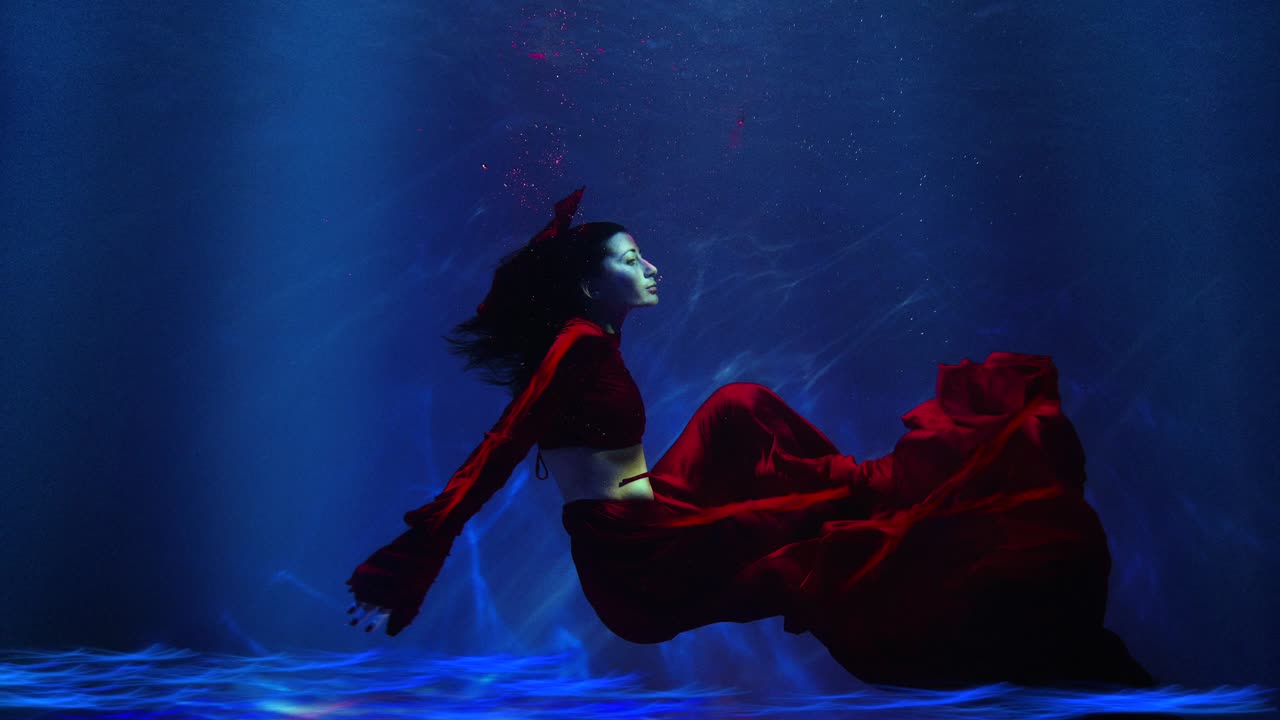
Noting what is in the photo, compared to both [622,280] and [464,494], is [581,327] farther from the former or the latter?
[464,494]

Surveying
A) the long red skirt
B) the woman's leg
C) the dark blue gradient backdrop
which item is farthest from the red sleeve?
the dark blue gradient backdrop

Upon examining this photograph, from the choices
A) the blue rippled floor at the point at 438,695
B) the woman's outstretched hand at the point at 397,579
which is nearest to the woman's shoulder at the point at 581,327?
the woman's outstretched hand at the point at 397,579

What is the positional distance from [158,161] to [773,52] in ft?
13.5

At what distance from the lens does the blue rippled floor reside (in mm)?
3027

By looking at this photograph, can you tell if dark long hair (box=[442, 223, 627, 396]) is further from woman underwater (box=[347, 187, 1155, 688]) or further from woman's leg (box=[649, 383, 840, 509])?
woman's leg (box=[649, 383, 840, 509])

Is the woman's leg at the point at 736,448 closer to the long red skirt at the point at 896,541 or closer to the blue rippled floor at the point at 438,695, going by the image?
the long red skirt at the point at 896,541

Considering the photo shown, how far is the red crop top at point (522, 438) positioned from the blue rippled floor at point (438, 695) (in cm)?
59

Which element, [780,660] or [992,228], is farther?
[992,228]

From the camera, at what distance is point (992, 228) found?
16.4 feet

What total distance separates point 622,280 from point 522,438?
0.79 metres

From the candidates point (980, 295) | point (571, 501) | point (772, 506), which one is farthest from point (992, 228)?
point (571, 501)

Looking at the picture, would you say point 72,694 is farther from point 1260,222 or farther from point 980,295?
point 1260,222

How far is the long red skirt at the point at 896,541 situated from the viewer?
2.77m

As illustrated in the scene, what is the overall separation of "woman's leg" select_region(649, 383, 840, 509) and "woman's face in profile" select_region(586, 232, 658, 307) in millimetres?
518
